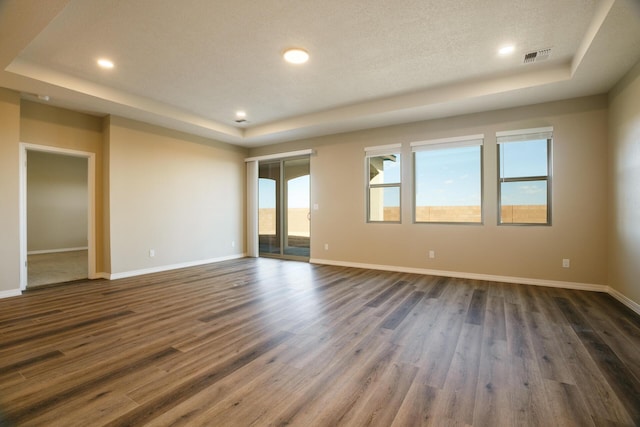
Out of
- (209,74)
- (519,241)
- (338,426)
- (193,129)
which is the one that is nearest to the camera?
(338,426)

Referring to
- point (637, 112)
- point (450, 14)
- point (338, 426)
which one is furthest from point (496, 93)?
point (338, 426)

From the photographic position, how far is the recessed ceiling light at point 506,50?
10.4ft

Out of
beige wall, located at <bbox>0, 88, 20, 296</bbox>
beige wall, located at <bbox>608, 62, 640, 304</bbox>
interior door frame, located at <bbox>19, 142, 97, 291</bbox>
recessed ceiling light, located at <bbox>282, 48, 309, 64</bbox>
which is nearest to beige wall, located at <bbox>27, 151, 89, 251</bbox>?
interior door frame, located at <bbox>19, 142, 97, 291</bbox>

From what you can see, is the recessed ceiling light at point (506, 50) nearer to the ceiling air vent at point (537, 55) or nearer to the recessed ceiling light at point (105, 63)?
the ceiling air vent at point (537, 55)

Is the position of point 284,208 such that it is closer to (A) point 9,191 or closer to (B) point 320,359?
(A) point 9,191

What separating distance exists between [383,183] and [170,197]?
13.6ft

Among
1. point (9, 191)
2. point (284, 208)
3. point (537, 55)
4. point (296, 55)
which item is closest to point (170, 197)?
point (9, 191)

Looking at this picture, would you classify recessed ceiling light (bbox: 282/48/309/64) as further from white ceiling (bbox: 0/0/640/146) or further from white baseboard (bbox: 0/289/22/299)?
white baseboard (bbox: 0/289/22/299)

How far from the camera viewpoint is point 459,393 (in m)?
1.75

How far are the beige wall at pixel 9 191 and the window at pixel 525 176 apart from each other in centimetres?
689

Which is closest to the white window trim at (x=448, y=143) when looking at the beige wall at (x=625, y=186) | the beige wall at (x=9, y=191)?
the beige wall at (x=625, y=186)

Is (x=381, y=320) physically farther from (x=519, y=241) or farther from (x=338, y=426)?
(x=519, y=241)

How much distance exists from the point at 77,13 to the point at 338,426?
384 cm

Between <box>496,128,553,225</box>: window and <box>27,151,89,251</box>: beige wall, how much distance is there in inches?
422
